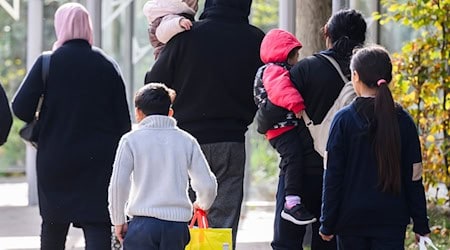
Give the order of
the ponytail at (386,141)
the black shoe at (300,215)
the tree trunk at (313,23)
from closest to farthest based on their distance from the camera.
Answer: the ponytail at (386,141), the black shoe at (300,215), the tree trunk at (313,23)

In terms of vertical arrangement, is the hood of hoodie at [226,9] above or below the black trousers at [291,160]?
above

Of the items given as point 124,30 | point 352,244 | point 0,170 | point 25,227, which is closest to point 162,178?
point 352,244

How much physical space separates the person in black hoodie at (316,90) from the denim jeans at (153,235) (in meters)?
1.02

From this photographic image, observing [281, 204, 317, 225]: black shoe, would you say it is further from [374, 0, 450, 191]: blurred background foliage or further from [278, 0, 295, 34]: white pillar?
[278, 0, 295, 34]: white pillar

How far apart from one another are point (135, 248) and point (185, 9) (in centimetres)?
187

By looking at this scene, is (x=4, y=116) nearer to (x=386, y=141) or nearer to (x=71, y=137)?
(x=71, y=137)

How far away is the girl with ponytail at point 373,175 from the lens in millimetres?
5375

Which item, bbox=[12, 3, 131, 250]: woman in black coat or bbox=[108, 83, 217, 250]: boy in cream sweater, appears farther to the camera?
bbox=[12, 3, 131, 250]: woman in black coat

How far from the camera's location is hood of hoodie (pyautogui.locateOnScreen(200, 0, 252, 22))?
22.4ft

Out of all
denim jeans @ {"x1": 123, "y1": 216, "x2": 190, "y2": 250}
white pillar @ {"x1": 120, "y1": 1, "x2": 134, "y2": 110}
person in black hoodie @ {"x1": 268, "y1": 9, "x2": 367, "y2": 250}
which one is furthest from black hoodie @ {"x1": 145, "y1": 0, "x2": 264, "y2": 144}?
white pillar @ {"x1": 120, "y1": 1, "x2": 134, "y2": 110}

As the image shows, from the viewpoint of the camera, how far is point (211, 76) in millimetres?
6688

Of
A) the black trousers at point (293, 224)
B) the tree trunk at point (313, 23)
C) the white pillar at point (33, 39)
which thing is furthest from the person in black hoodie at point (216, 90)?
the white pillar at point (33, 39)

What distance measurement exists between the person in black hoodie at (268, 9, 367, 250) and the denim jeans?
3.33 feet

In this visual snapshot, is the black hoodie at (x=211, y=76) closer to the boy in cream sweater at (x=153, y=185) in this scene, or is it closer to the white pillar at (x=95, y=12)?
the boy in cream sweater at (x=153, y=185)
